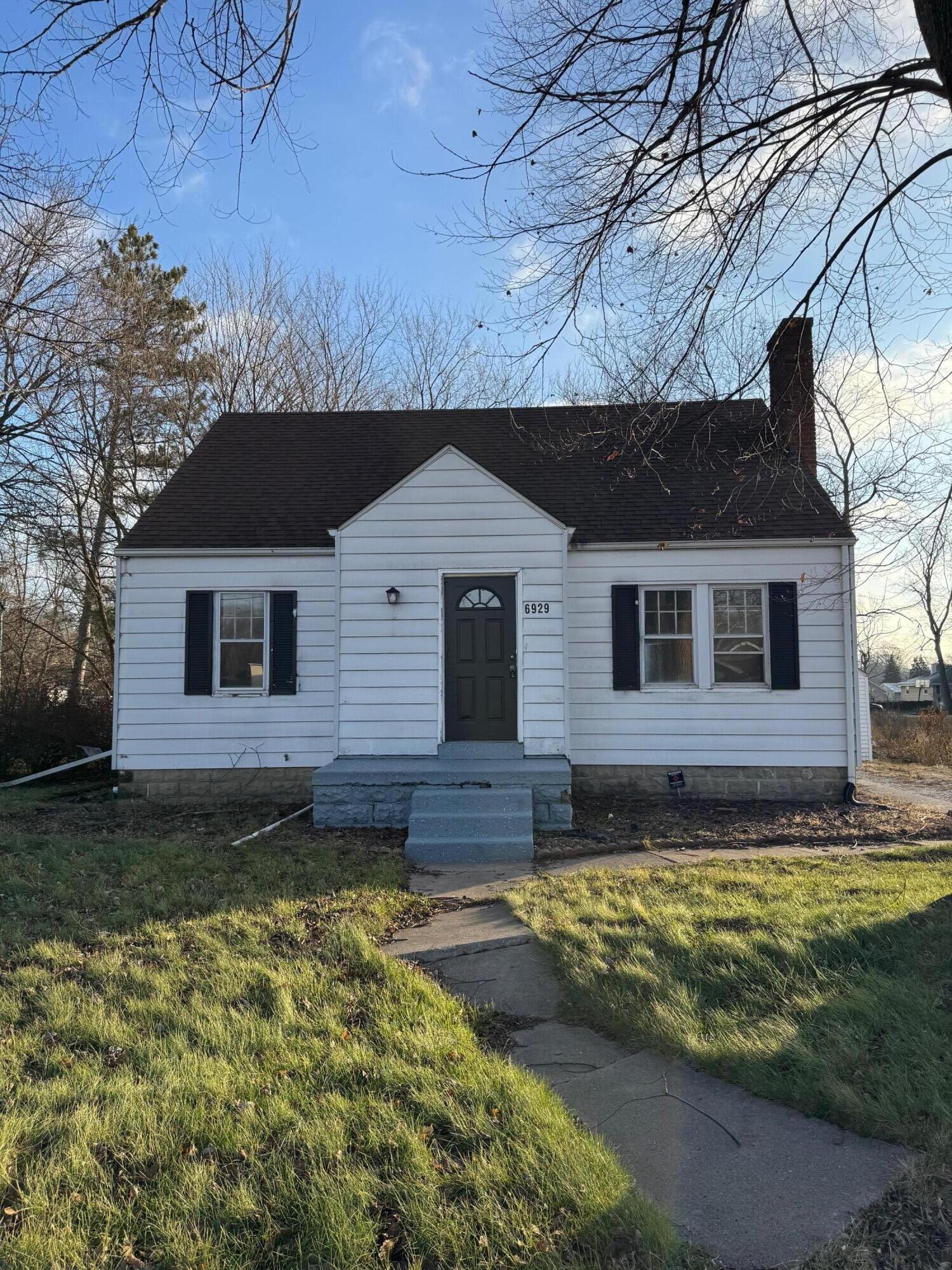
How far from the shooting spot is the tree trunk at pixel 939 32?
13.5 ft

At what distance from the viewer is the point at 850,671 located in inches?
422

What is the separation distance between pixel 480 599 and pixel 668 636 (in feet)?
9.05

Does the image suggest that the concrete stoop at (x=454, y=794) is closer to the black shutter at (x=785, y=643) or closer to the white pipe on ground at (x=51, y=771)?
the black shutter at (x=785, y=643)

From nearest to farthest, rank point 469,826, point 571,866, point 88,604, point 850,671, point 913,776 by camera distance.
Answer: point 571,866, point 469,826, point 850,671, point 913,776, point 88,604

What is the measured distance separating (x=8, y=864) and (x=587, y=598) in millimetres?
7413

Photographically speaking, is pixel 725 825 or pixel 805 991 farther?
pixel 725 825

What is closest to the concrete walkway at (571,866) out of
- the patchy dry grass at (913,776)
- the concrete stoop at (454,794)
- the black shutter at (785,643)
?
the concrete stoop at (454,794)

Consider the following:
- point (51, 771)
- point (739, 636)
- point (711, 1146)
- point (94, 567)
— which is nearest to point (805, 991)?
point (711, 1146)

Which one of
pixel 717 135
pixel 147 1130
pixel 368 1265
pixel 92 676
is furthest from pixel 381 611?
pixel 92 676

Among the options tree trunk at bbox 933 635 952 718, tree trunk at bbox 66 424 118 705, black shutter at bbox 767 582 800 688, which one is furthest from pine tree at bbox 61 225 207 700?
tree trunk at bbox 933 635 952 718

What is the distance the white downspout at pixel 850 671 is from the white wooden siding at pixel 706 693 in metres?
0.06

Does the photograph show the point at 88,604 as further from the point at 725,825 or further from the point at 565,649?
the point at 725,825

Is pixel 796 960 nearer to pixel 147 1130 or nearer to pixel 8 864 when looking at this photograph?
pixel 147 1130

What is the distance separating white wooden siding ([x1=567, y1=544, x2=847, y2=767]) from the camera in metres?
10.9
